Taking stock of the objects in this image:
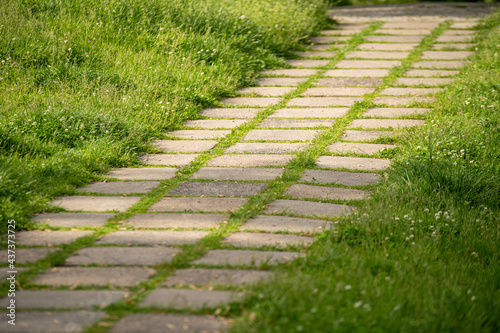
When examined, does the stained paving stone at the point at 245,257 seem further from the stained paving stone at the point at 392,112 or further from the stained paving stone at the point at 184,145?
the stained paving stone at the point at 392,112

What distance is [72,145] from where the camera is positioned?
4.86 m

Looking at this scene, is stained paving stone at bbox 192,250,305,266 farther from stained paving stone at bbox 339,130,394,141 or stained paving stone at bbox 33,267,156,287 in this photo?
stained paving stone at bbox 339,130,394,141

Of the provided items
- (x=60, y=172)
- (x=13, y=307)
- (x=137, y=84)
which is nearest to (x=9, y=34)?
(x=137, y=84)

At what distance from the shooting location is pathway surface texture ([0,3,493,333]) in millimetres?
2590

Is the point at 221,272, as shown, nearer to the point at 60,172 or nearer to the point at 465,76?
the point at 60,172

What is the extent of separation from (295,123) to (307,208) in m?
2.05

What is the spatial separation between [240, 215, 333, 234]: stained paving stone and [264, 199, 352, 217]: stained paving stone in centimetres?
10

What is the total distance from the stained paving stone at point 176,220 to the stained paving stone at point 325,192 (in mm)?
638

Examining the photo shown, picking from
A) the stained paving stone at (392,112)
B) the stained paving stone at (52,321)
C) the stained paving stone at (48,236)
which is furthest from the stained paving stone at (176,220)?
the stained paving stone at (392,112)

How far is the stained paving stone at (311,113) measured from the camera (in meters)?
5.92

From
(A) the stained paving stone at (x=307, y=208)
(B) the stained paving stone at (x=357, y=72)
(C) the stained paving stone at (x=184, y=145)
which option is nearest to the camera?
(A) the stained paving stone at (x=307, y=208)

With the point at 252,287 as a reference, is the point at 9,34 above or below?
above

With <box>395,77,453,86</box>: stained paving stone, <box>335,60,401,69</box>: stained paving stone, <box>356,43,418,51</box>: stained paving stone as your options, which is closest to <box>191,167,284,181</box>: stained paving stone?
<box>395,77,453,86</box>: stained paving stone

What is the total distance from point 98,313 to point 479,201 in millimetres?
2746
